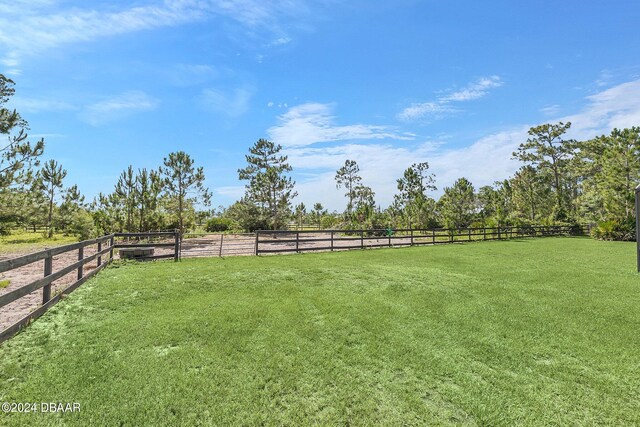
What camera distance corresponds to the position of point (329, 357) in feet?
11.5

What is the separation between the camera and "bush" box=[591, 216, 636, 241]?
825 inches

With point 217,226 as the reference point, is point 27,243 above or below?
below

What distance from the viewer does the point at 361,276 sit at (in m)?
7.66

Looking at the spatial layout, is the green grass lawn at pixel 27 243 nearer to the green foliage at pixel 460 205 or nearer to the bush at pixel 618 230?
the green foliage at pixel 460 205

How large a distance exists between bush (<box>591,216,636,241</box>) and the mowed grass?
69.2 ft

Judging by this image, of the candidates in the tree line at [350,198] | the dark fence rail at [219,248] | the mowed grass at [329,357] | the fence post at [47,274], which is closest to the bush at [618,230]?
the tree line at [350,198]

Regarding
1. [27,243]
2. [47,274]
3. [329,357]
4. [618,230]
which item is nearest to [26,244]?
[27,243]

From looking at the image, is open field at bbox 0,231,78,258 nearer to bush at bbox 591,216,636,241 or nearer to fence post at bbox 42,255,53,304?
fence post at bbox 42,255,53,304

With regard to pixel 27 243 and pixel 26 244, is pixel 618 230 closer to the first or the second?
pixel 26 244

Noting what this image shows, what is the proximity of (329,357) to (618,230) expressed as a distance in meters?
27.9

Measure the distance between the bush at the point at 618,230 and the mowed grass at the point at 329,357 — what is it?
69.2 ft

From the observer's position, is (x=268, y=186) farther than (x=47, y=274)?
Yes

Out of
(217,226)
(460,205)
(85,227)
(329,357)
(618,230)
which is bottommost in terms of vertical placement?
(329,357)

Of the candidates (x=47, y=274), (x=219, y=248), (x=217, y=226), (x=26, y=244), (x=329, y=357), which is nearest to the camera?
(x=329, y=357)
